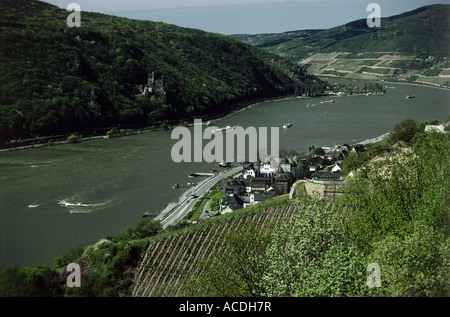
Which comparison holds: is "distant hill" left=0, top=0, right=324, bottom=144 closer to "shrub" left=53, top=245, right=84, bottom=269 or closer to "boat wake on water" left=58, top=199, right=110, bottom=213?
"boat wake on water" left=58, top=199, right=110, bottom=213

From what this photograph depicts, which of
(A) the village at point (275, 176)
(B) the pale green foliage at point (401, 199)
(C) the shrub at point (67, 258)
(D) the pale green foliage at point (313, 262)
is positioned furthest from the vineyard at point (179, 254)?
(A) the village at point (275, 176)

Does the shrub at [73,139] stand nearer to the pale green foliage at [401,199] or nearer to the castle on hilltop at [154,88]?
the castle on hilltop at [154,88]

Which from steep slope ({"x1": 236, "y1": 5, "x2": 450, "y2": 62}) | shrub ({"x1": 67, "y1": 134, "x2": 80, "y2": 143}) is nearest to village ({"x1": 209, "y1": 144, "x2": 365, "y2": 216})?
shrub ({"x1": 67, "y1": 134, "x2": 80, "y2": 143})

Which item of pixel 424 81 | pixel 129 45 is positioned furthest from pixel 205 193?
pixel 424 81

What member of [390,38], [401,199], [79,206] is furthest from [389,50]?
[401,199]

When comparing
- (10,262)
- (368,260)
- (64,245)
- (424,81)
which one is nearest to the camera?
(368,260)

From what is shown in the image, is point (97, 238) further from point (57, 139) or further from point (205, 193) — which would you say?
point (57, 139)
